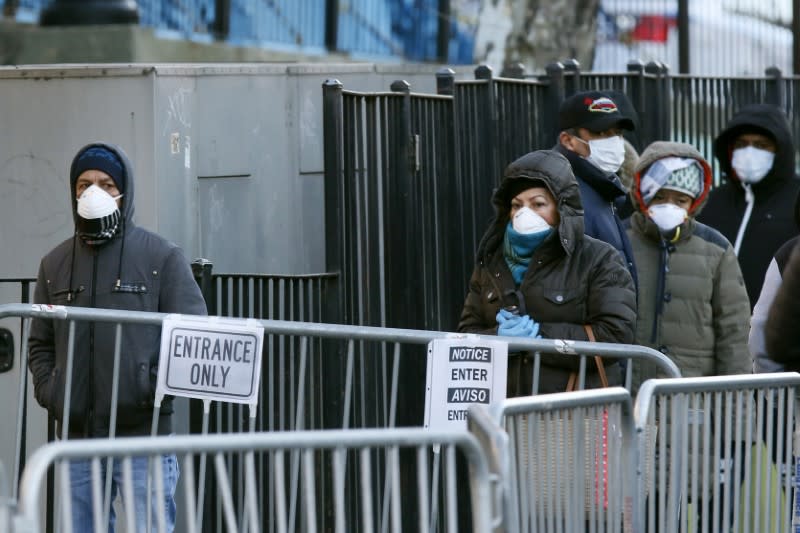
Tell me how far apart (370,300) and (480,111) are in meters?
1.40

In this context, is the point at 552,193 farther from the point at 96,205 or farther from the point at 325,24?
the point at 325,24

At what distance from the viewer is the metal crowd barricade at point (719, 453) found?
18.5ft

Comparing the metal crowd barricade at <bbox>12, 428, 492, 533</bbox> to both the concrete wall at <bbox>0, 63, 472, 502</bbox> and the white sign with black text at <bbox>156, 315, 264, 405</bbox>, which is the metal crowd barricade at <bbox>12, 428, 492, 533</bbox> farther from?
the concrete wall at <bbox>0, 63, 472, 502</bbox>

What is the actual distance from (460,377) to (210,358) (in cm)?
98

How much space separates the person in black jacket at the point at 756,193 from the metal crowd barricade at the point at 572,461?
3696 mm

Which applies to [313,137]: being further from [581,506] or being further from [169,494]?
[581,506]

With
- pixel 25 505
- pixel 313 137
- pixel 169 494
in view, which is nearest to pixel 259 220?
pixel 313 137

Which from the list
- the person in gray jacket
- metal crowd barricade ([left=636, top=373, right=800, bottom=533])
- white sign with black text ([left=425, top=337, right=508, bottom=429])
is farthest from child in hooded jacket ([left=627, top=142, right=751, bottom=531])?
the person in gray jacket

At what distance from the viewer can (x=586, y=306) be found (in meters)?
6.66

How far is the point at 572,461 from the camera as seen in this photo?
528cm

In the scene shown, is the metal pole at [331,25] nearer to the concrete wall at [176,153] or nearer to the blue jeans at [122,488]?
the concrete wall at [176,153]

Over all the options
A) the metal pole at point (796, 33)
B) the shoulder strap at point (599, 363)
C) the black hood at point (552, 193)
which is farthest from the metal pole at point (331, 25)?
the shoulder strap at point (599, 363)

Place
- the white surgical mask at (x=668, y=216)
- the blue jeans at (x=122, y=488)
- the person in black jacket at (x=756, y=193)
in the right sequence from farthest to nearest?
the person in black jacket at (x=756, y=193)
the white surgical mask at (x=668, y=216)
the blue jeans at (x=122, y=488)

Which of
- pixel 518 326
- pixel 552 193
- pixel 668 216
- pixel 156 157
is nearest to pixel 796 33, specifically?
pixel 668 216
